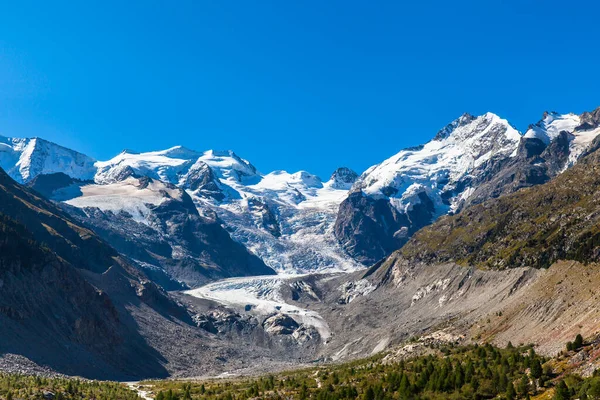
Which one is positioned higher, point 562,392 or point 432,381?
point 432,381

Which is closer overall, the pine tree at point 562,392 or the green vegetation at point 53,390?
the pine tree at point 562,392

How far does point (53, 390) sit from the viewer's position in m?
123

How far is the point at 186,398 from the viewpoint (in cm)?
12612

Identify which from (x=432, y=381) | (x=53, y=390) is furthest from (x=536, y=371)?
(x=53, y=390)

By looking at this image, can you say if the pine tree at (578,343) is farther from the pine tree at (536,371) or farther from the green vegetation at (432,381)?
the pine tree at (536,371)

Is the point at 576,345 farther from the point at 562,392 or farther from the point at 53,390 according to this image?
the point at 53,390

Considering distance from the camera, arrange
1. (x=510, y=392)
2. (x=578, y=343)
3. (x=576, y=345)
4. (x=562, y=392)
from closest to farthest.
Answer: (x=562, y=392)
(x=510, y=392)
(x=576, y=345)
(x=578, y=343)

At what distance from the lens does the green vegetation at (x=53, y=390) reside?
11551cm

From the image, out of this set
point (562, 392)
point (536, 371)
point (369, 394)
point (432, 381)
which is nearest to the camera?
point (562, 392)

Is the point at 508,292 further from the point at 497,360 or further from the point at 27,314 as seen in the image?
the point at 27,314

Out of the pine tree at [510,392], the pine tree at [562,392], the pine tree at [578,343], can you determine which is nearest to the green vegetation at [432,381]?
the pine tree at [510,392]

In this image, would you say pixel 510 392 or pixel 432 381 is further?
pixel 432 381

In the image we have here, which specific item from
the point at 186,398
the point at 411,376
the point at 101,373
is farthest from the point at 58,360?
the point at 411,376

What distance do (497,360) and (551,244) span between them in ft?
293
